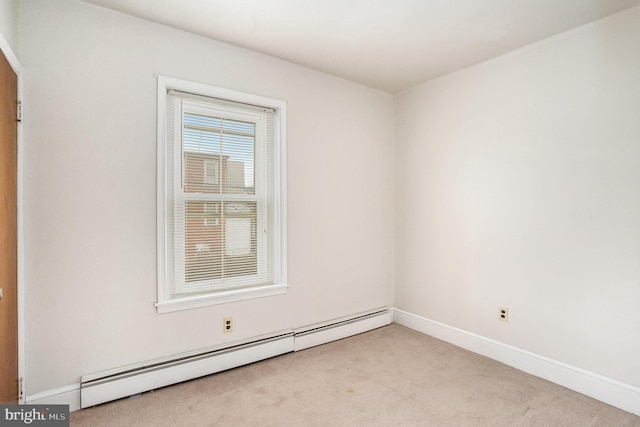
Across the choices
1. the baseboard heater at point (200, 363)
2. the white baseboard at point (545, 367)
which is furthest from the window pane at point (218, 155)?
the white baseboard at point (545, 367)

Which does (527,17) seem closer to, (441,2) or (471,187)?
(441,2)

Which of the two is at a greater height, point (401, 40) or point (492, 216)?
point (401, 40)

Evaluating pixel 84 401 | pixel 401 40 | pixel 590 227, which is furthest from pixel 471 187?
pixel 84 401

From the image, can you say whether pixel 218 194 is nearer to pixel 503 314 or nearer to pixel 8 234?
pixel 8 234

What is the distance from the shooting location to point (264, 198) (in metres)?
2.83

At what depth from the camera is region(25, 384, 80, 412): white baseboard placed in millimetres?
1893

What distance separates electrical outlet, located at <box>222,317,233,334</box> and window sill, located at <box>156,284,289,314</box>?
15 centimetres

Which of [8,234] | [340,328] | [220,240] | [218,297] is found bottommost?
[340,328]

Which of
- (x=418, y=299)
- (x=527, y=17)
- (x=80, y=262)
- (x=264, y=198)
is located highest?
(x=527, y=17)

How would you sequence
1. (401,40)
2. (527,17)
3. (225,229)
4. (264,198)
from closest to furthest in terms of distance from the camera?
(527,17)
(401,40)
(225,229)
(264,198)

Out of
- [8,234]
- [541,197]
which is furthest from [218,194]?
[541,197]

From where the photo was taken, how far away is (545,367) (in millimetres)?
2402

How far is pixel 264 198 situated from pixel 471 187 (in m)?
1.94

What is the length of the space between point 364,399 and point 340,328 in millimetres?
1035
